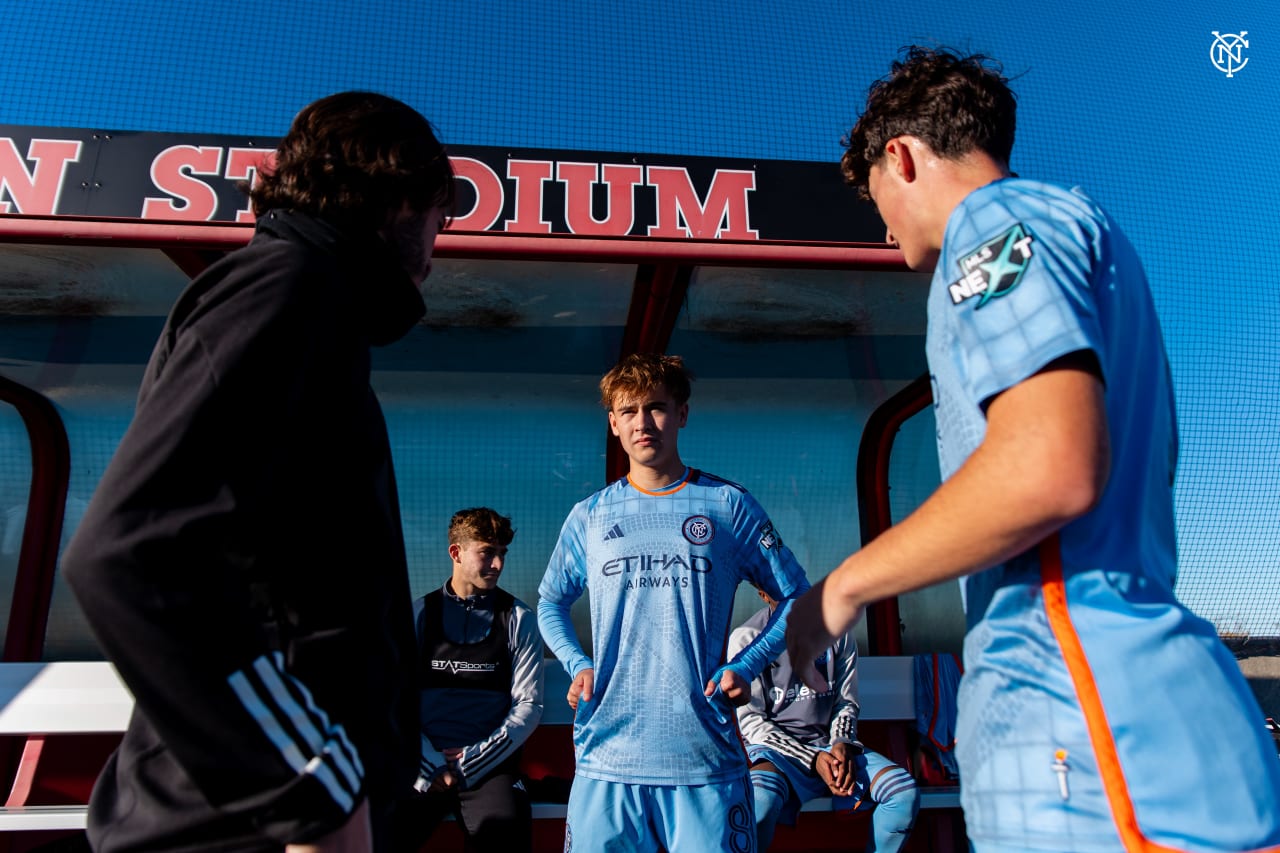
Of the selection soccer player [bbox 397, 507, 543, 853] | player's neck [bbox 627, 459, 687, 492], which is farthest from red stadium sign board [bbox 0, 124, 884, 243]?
soccer player [bbox 397, 507, 543, 853]

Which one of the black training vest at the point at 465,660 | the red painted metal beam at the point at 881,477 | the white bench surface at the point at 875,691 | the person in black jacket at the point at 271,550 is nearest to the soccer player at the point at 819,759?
the white bench surface at the point at 875,691

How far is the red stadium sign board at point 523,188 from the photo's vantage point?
11.1ft

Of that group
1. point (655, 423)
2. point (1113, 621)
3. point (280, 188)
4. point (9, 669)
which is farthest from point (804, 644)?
point (9, 669)

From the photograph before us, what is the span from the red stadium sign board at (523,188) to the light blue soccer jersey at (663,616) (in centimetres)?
129

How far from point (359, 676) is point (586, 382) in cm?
383

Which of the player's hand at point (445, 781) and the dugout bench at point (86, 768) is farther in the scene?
the dugout bench at point (86, 768)

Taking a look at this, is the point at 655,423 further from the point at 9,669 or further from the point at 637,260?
the point at 9,669

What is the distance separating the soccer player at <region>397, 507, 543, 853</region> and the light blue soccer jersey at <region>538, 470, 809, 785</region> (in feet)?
2.85

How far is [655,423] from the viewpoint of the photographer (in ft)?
9.23

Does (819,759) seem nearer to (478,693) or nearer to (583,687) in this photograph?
(583,687)

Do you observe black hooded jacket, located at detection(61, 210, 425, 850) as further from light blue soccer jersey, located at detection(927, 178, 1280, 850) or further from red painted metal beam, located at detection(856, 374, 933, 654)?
red painted metal beam, located at detection(856, 374, 933, 654)

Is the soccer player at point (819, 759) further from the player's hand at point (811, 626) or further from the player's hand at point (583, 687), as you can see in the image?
the player's hand at point (811, 626)

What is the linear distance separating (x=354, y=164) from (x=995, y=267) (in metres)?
0.85

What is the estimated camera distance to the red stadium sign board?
337 centimetres
